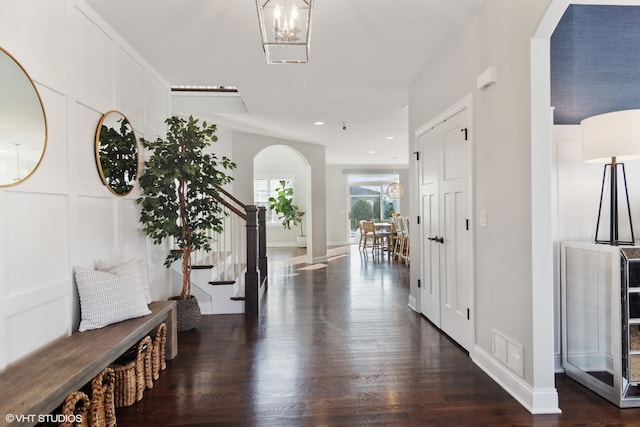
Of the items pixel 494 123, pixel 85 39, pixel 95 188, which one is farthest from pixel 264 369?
pixel 85 39

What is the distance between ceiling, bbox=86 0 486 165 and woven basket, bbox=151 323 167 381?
7.91ft

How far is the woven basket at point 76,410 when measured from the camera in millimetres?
1620

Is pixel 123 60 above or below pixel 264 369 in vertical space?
above

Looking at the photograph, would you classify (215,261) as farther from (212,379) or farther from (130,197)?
(212,379)

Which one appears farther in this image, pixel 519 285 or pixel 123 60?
pixel 123 60

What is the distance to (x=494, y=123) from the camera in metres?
2.47

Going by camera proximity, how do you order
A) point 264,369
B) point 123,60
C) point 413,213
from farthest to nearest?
point 413,213 → point 123,60 → point 264,369

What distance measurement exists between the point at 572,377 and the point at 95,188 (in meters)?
3.73

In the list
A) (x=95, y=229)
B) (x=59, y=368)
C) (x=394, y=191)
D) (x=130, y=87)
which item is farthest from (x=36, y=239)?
(x=394, y=191)

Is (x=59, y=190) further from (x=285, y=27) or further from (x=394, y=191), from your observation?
(x=394, y=191)

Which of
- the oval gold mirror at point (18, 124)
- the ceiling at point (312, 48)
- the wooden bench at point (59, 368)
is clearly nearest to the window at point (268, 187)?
the ceiling at point (312, 48)

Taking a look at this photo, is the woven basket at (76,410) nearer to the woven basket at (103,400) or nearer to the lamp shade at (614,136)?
the woven basket at (103,400)

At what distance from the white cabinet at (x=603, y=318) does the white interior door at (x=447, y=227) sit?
0.68 m

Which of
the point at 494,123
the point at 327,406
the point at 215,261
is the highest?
the point at 494,123
